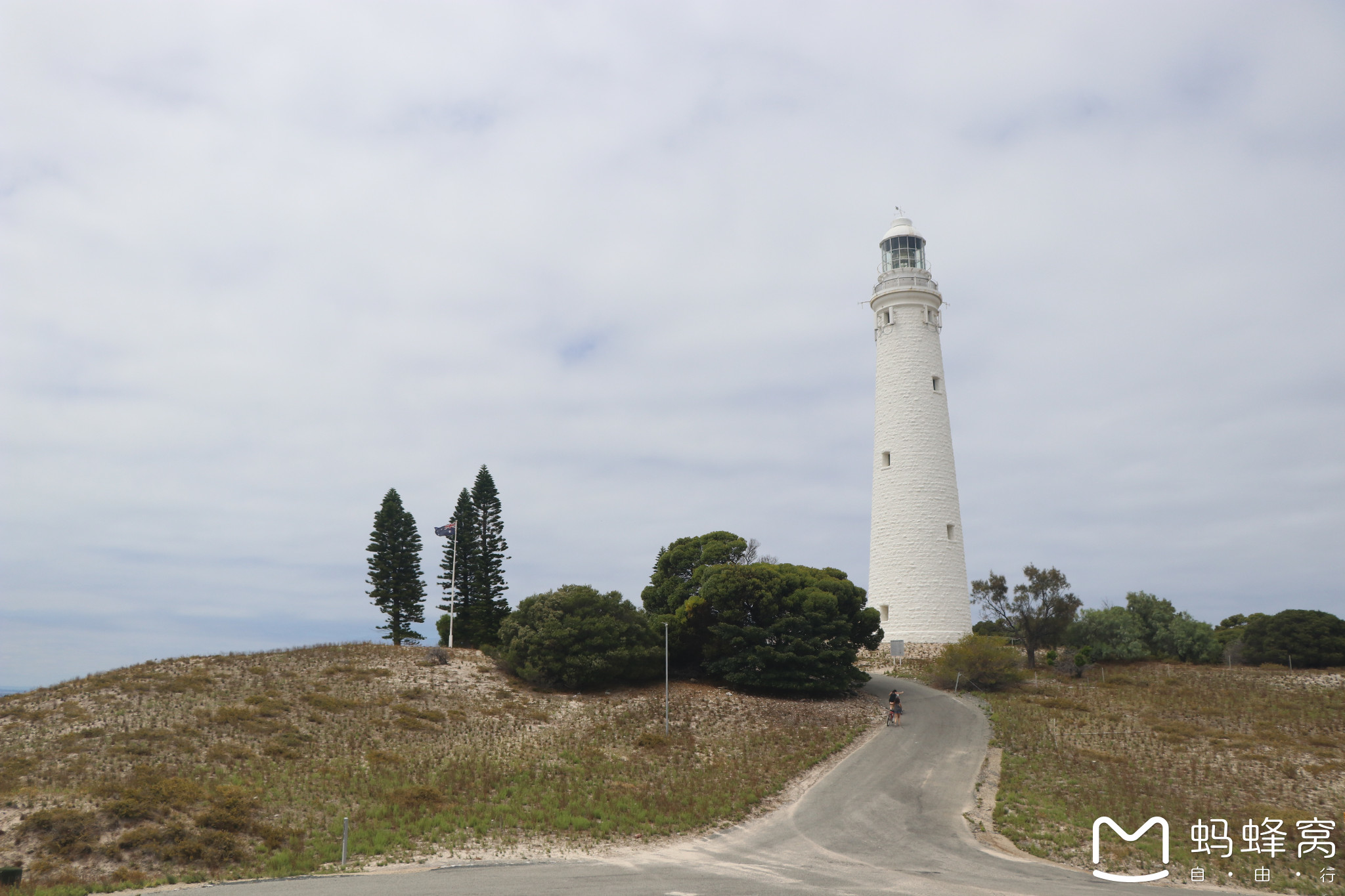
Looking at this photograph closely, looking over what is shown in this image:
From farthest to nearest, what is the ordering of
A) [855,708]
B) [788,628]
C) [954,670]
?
[954,670] < [788,628] < [855,708]

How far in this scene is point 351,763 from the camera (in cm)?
2067

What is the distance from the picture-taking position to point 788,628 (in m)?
31.0

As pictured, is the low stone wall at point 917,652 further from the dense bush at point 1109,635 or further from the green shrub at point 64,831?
the green shrub at point 64,831

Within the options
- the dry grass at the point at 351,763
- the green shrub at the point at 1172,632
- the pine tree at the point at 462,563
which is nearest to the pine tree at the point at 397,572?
the pine tree at the point at 462,563

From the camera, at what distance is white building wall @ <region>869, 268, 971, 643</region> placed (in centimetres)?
3738

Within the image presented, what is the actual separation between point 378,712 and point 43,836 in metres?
10.8

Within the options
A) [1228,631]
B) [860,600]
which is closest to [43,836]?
[860,600]

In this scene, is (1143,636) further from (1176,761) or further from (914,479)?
(1176,761)

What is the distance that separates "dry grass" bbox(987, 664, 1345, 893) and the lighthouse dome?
21.4 meters

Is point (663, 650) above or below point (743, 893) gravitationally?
above

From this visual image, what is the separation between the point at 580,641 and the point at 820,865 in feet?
53.9

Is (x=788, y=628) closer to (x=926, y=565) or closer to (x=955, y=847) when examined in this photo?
(x=926, y=565)

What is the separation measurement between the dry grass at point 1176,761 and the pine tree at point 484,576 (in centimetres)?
2698

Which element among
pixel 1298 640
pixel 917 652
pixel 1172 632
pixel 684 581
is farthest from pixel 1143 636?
pixel 684 581
